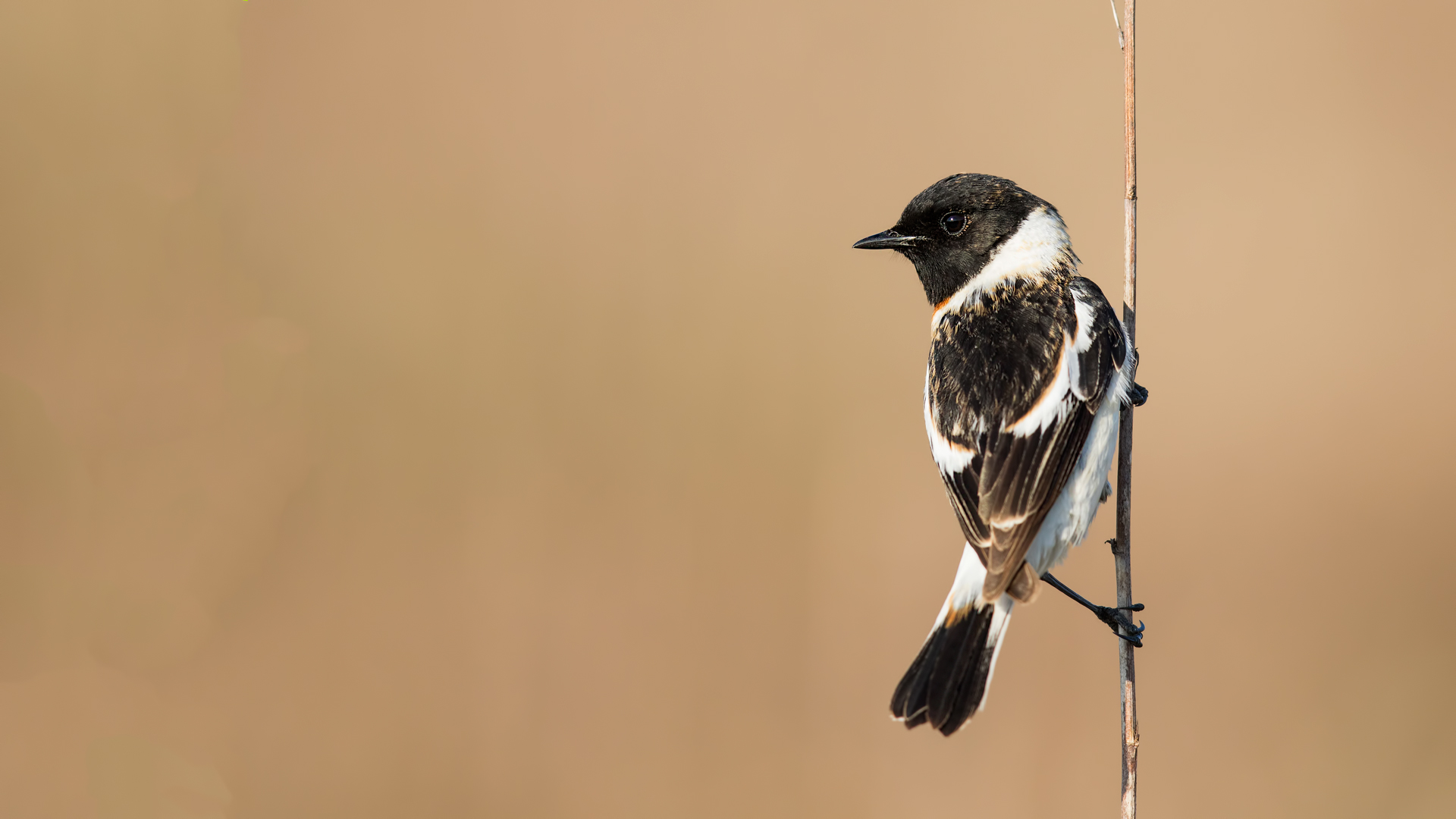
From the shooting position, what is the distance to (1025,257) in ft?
10.7

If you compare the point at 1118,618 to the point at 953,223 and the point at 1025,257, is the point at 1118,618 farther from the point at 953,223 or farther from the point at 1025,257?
the point at 953,223

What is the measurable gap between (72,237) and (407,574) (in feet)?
9.13

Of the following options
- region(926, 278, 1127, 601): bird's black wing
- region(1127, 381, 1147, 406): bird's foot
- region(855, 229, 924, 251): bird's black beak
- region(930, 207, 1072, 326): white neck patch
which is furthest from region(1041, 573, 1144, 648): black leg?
region(855, 229, 924, 251): bird's black beak

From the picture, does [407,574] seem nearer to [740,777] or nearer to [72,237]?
[740,777]

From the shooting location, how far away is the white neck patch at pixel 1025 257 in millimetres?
3234

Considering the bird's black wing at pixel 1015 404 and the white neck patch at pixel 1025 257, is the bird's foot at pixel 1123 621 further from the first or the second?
the white neck patch at pixel 1025 257

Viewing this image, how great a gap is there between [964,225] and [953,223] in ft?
0.13

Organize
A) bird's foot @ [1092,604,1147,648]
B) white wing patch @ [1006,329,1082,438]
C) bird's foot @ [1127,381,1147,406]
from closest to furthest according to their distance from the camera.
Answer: bird's foot @ [1092,604,1147,648] → white wing patch @ [1006,329,1082,438] → bird's foot @ [1127,381,1147,406]

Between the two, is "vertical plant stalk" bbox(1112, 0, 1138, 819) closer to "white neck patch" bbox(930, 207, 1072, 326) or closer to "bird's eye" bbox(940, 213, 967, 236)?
"white neck patch" bbox(930, 207, 1072, 326)

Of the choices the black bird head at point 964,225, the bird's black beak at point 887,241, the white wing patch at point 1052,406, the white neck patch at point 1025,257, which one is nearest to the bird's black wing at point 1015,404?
the white wing patch at point 1052,406

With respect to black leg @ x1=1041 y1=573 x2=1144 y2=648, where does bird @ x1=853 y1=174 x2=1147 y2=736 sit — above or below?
above

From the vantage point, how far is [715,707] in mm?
4883

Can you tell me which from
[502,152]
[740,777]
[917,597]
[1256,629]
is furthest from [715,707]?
[502,152]

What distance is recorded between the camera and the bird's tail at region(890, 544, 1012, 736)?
2529mm
